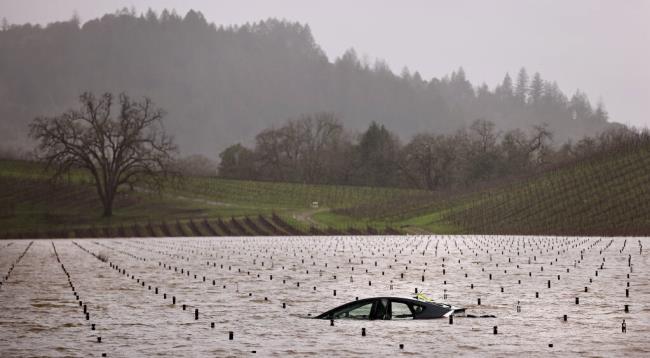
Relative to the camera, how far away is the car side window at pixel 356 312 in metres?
23.1

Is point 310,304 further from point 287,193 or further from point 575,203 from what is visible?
point 287,193

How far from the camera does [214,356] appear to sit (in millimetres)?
18375

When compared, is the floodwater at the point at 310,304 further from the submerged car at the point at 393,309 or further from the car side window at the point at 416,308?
the car side window at the point at 416,308

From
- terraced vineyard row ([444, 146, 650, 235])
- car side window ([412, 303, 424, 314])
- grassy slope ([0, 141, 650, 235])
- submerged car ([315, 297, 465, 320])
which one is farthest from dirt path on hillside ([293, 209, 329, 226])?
car side window ([412, 303, 424, 314])

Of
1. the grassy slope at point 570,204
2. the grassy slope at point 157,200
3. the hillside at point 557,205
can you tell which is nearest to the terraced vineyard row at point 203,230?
the grassy slope at point 157,200

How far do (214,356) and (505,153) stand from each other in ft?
503

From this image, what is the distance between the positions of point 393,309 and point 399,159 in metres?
143

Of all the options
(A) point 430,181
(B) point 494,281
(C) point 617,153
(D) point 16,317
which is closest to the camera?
(D) point 16,317

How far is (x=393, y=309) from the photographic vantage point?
23.0 metres

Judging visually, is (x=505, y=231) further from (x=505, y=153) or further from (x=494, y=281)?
(x=505, y=153)

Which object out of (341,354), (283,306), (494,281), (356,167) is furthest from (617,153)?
(341,354)

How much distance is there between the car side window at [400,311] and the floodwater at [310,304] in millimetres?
363

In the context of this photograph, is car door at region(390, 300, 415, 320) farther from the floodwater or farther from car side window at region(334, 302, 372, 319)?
car side window at region(334, 302, 372, 319)

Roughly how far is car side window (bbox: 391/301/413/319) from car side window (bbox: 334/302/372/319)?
632 millimetres
